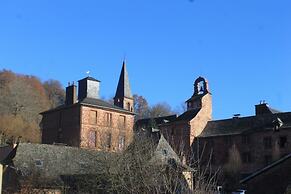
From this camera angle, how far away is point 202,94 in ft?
213

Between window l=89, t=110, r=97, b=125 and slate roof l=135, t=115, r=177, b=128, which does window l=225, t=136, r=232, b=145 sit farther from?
window l=89, t=110, r=97, b=125

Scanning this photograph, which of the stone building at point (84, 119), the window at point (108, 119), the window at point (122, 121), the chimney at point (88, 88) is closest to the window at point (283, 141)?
the stone building at point (84, 119)

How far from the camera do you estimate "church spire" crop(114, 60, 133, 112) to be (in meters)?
75.8

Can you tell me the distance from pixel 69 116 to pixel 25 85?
1266 inches

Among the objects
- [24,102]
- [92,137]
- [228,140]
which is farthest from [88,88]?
[24,102]

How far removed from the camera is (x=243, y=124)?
197ft

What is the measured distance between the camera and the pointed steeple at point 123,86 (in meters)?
76.3

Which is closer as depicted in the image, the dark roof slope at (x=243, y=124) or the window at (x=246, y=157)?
the dark roof slope at (x=243, y=124)

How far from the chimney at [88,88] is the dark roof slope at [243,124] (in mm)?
15007

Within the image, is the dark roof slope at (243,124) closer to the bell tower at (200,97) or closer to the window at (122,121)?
the bell tower at (200,97)

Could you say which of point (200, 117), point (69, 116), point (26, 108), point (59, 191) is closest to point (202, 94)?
point (200, 117)

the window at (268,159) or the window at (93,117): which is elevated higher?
the window at (93,117)

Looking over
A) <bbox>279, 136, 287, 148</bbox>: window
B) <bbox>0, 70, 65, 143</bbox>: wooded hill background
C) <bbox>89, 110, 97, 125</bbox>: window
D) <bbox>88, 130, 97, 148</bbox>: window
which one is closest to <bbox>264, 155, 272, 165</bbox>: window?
<bbox>279, 136, 287, 148</bbox>: window

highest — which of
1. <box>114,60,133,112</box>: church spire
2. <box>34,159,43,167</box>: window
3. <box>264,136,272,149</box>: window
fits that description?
<box>114,60,133,112</box>: church spire
